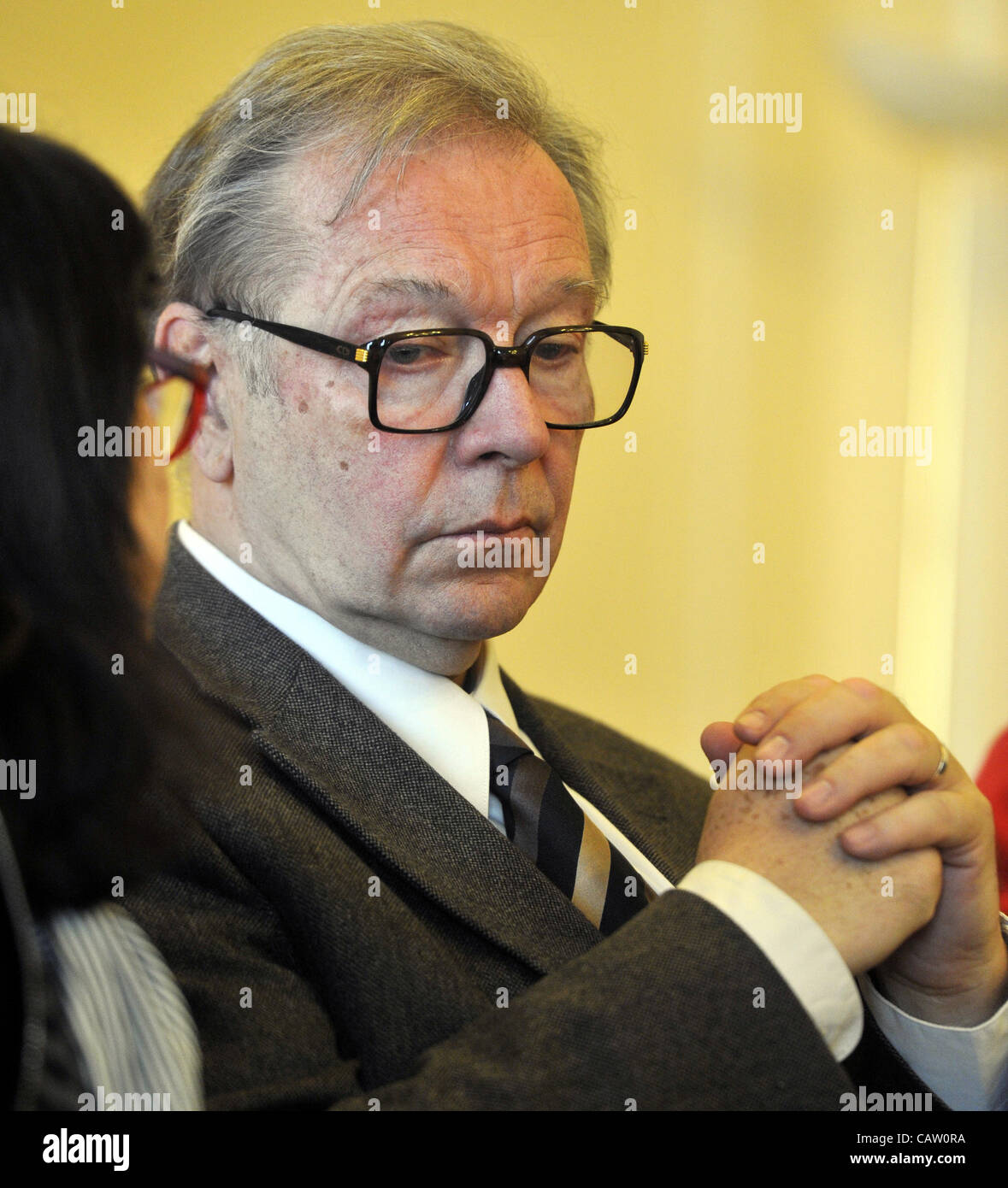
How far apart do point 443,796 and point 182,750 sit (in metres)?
0.35

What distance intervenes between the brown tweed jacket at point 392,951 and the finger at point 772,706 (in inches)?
8.6

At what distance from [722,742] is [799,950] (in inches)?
11.2

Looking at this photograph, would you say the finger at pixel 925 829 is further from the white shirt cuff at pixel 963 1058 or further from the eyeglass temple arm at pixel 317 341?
the eyeglass temple arm at pixel 317 341

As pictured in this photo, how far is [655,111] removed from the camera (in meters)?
2.67

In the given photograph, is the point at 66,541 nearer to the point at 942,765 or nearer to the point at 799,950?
the point at 799,950

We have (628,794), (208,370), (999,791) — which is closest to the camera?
(208,370)

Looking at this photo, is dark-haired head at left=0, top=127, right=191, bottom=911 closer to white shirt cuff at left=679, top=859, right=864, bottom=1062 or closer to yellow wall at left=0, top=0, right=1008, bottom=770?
white shirt cuff at left=679, top=859, right=864, bottom=1062

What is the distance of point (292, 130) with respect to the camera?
4.00 ft

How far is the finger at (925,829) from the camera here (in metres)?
0.96

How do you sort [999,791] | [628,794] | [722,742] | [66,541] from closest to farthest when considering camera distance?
[66,541] < [722,742] < [628,794] < [999,791]

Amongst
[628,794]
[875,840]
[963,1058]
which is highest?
[875,840]

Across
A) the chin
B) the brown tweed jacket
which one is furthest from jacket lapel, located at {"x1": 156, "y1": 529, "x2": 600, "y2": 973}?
the chin

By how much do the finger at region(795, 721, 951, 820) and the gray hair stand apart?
2.17 feet

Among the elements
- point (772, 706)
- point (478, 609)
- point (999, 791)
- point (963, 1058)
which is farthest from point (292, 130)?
point (999, 791)
